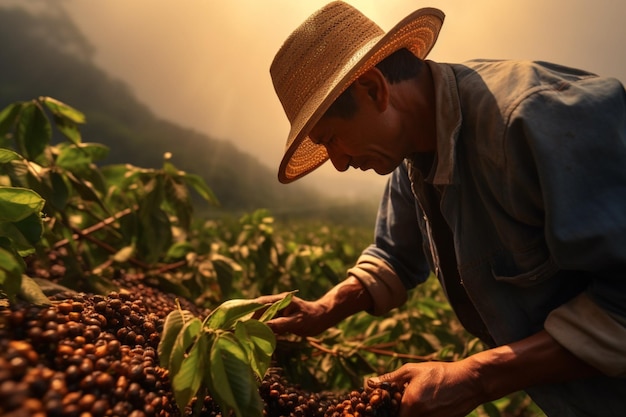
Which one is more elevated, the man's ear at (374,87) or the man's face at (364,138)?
the man's ear at (374,87)

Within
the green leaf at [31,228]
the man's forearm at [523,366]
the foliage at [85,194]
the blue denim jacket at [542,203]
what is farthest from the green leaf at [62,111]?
the man's forearm at [523,366]

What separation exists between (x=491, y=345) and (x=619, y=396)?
0.41 m

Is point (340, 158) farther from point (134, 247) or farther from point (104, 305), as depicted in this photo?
point (134, 247)

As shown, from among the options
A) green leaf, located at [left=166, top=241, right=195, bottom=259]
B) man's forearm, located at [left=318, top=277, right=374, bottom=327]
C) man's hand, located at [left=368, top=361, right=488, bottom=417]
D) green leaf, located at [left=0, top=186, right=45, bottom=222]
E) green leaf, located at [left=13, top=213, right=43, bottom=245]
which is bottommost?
man's forearm, located at [left=318, top=277, right=374, bottom=327]

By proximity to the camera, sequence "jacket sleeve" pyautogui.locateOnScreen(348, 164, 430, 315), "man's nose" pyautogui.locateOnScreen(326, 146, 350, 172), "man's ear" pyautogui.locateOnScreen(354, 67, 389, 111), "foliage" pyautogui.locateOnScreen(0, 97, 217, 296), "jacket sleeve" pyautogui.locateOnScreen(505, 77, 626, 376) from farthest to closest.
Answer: "jacket sleeve" pyautogui.locateOnScreen(348, 164, 430, 315)
"foliage" pyautogui.locateOnScreen(0, 97, 217, 296)
"man's nose" pyautogui.locateOnScreen(326, 146, 350, 172)
"man's ear" pyautogui.locateOnScreen(354, 67, 389, 111)
"jacket sleeve" pyautogui.locateOnScreen(505, 77, 626, 376)

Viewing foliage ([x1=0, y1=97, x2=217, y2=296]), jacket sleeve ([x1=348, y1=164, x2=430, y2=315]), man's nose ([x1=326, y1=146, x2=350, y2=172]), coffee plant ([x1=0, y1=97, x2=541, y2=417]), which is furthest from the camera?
jacket sleeve ([x1=348, y1=164, x2=430, y2=315])

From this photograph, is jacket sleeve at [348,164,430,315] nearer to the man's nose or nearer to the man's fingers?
the man's nose

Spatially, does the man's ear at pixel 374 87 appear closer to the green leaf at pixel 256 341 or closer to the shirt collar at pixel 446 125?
the shirt collar at pixel 446 125

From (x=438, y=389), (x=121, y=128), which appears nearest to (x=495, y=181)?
(x=438, y=389)

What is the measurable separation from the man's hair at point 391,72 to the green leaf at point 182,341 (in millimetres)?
618

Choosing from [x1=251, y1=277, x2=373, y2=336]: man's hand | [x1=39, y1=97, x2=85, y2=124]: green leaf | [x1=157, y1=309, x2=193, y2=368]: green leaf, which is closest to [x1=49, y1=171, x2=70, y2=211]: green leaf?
[x1=39, y1=97, x2=85, y2=124]: green leaf

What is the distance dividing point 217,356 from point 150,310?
52cm

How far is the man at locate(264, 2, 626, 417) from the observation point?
969 mm

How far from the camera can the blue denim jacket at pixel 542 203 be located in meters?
0.96
